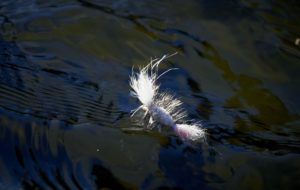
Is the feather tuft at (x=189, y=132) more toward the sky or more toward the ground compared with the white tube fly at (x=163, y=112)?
more toward the ground

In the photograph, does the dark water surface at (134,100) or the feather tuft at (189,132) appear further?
the feather tuft at (189,132)

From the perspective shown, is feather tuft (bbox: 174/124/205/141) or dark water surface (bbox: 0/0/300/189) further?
A: feather tuft (bbox: 174/124/205/141)

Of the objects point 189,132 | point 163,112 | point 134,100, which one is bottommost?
point 189,132

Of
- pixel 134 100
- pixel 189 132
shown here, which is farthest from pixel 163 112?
pixel 134 100

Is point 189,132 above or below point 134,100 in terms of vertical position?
below

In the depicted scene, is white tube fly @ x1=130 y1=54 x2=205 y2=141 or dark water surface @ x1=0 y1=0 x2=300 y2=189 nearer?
dark water surface @ x1=0 y1=0 x2=300 y2=189

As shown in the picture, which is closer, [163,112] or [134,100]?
[163,112]

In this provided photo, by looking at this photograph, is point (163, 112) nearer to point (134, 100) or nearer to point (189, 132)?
point (189, 132)

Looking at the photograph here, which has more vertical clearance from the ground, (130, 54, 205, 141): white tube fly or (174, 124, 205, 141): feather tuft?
(130, 54, 205, 141): white tube fly

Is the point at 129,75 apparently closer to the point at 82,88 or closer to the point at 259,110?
the point at 82,88
